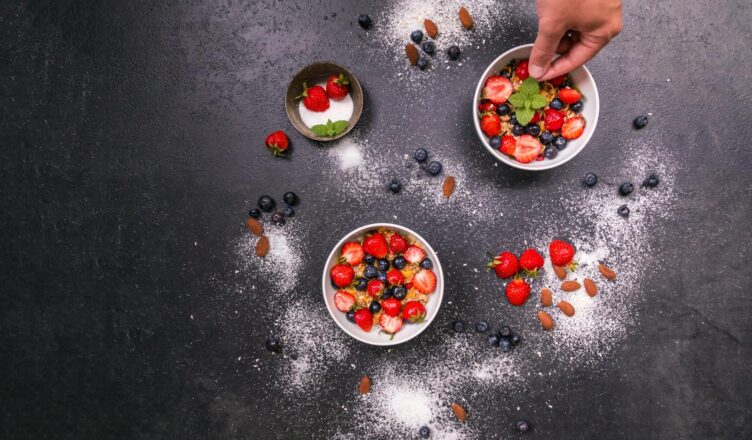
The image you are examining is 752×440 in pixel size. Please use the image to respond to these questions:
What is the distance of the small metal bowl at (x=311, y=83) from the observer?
2500mm

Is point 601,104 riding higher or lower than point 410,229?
higher

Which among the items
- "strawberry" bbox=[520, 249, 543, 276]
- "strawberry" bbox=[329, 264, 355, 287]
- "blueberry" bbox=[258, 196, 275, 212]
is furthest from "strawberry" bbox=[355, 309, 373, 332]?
"strawberry" bbox=[520, 249, 543, 276]

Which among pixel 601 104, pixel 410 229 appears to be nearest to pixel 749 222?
pixel 601 104

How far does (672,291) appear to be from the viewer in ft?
8.68

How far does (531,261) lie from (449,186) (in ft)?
1.66

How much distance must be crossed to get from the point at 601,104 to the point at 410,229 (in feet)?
3.50

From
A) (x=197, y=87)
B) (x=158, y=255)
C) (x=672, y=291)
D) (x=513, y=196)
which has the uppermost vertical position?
(x=197, y=87)

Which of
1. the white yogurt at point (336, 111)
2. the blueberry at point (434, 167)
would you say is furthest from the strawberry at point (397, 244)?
the white yogurt at point (336, 111)

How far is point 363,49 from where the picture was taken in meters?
2.63

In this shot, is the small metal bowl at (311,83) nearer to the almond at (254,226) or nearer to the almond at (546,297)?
the almond at (254,226)

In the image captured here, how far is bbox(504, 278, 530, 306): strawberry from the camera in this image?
8.42ft

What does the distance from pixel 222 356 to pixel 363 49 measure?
159 centimetres

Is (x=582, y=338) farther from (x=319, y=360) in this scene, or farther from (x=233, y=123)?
(x=233, y=123)

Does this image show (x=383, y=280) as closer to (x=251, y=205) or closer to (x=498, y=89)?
(x=251, y=205)
